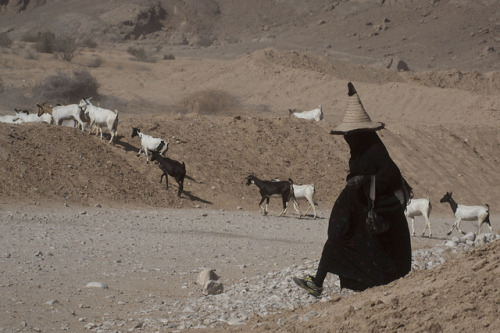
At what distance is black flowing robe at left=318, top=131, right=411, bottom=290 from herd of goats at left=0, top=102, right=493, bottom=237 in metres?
9.77

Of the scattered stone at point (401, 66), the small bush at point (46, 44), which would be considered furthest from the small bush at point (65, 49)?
the scattered stone at point (401, 66)

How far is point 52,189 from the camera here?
56.3ft

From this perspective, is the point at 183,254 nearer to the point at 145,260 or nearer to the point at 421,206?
the point at 145,260

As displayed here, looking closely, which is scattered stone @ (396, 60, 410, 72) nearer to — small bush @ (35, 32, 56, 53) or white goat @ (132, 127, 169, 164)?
small bush @ (35, 32, 56, 53)

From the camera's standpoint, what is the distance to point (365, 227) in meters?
7.57

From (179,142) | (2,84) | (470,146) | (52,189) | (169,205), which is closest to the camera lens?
(52,189)

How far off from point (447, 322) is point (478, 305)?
0.90ft

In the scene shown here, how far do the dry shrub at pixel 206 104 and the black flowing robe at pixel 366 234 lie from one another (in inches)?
1013

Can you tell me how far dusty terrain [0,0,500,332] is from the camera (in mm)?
7445

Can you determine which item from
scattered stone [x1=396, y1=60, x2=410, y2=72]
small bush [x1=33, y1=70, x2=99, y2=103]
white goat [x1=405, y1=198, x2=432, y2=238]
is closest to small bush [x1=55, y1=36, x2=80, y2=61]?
small bush [x1=33, y1=70, x2=99, y2=103]

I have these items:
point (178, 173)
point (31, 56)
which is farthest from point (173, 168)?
point (31, 56)

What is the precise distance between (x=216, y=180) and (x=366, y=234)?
12.5 meters

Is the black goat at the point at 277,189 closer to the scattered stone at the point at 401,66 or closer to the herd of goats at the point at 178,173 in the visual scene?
the herd of goats at the point at 178,173

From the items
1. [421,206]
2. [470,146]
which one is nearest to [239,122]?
[421,206]
